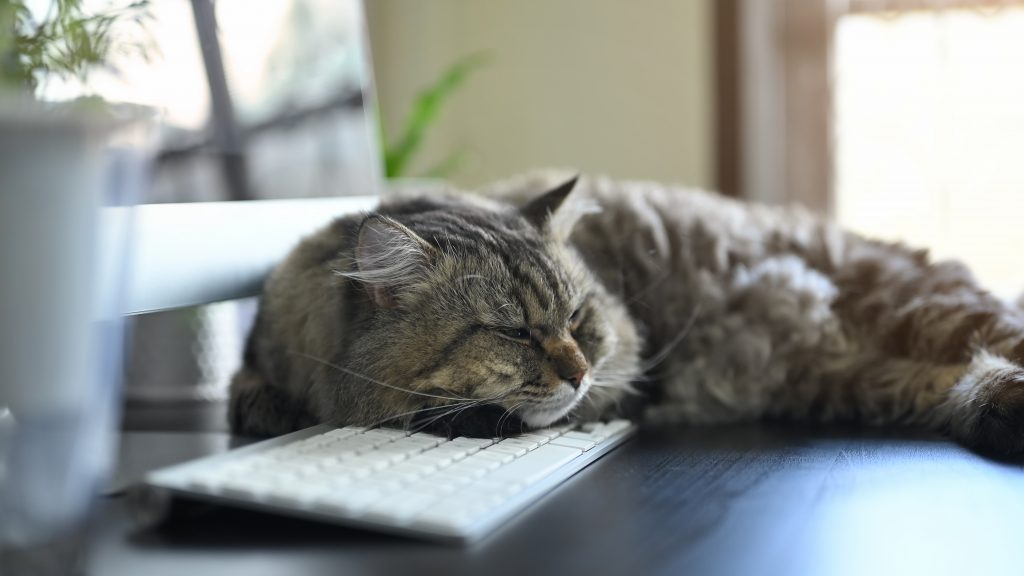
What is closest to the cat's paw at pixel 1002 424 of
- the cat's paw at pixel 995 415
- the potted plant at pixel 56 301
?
the cat's paw at pixel 995 415

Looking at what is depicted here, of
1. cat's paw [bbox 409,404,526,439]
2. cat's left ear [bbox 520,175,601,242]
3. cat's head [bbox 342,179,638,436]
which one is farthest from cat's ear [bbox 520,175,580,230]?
cat's paw [bbox 409,404,526,439]

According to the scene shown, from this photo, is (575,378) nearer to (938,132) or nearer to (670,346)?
(670,346)

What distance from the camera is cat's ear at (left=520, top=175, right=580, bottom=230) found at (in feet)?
4.46

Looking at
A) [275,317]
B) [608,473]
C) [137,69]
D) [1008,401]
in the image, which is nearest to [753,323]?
[1008,401]

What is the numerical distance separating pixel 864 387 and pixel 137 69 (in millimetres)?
1154

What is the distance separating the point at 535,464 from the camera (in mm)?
933

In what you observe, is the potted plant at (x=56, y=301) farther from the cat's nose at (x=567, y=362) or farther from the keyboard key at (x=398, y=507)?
the cat's nose at (x=567, y=362)

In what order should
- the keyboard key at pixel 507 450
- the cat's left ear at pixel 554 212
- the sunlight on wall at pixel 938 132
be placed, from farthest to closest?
the sunlight on wall at pixel 938 132 → the cat's left ear at pixel 554 212 → the keyboard key at pixel 507 450

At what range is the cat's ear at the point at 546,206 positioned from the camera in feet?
4.46

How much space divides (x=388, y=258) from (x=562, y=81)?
80.4 inches

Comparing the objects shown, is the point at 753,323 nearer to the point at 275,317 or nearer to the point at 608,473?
the point at 608,473

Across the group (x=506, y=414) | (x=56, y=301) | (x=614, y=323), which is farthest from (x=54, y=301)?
(x=614, y=323)

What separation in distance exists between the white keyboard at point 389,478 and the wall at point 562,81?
6.68 ft

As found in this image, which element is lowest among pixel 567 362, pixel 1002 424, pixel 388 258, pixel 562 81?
pixel 1002 424
